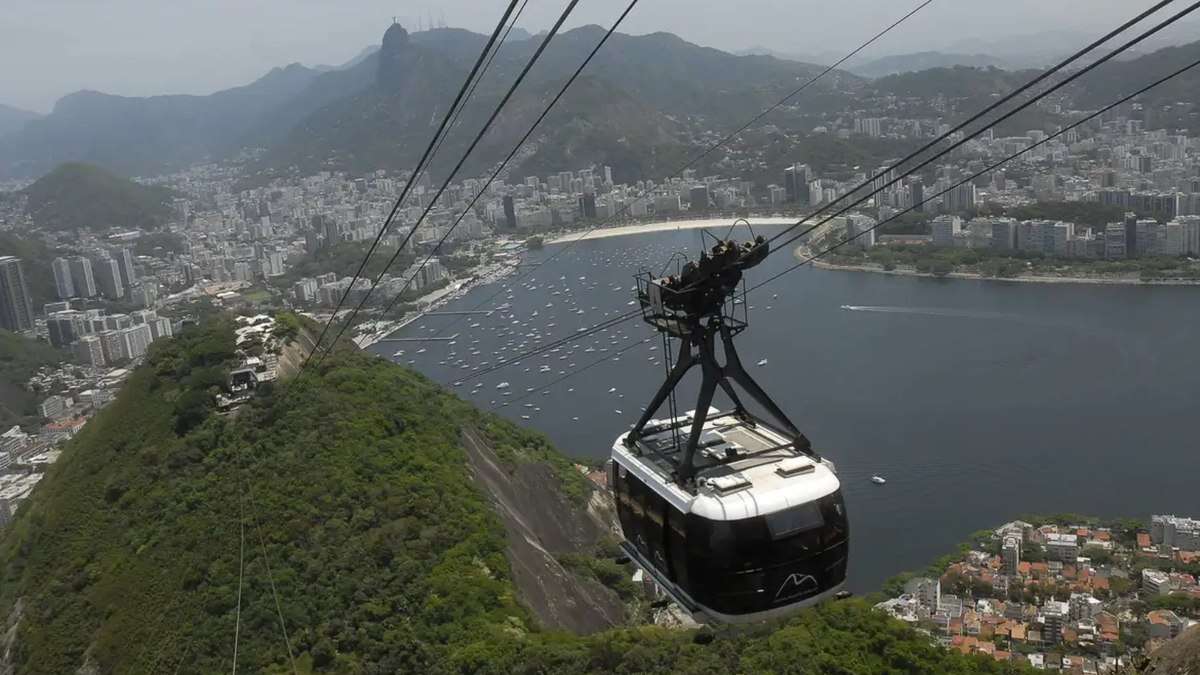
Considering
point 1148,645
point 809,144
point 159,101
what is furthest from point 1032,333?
point 159,101

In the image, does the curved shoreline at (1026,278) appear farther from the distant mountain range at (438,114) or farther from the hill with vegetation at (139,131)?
the hill with vegetation at (139,131)

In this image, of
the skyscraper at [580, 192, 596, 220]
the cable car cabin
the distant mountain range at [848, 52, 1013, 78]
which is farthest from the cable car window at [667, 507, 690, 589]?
the distant mountain range at [848, 52, 1013, 78]

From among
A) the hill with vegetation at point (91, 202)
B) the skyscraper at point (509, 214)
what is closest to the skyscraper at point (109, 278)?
the hill with vegetation at point (91, 202)

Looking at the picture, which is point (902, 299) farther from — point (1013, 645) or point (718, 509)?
point (718, 509)

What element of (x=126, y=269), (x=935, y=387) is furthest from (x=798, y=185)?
(x=126, y=269)

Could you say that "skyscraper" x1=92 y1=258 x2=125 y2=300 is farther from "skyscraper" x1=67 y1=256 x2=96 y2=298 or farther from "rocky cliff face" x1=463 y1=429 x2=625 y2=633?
"rocky cliff face" x1=463 y1=429 x2=625 y2=633
